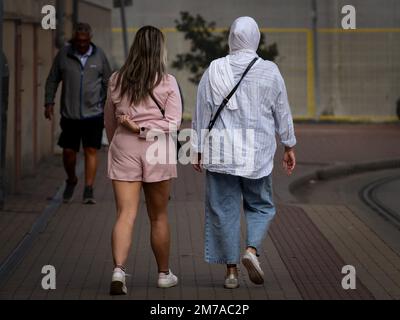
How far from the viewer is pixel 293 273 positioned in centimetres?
868

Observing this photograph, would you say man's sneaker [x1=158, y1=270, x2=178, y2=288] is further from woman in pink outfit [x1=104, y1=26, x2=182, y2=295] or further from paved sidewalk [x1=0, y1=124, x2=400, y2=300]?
woman in pink outfit [x1=104, y1=26, x2=182, y2=295]

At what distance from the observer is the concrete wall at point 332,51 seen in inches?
1159

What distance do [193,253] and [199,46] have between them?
18.6 metres

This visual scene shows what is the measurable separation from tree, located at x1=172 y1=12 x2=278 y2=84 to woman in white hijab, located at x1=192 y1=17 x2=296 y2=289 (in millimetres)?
19490

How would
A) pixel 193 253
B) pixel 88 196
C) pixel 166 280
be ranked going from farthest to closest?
1. pixel 88 196
2. pixel 193 253
3. pixel 166 280

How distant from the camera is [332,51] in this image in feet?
97.3

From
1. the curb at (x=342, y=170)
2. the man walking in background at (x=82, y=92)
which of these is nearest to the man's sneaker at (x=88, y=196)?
the man walking in background at (x=82, y=92)

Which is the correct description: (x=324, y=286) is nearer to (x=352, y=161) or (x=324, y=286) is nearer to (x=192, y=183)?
(x=192, y=183)

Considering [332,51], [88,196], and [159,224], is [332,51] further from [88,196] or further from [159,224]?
[159,224]

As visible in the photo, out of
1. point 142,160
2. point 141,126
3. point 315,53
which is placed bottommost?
point 142,160

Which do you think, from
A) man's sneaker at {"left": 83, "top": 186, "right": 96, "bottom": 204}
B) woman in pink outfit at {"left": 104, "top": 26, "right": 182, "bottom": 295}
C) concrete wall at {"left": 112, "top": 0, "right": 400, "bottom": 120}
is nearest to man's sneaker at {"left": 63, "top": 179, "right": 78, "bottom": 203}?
man's sneaker at {"left": 83, "top": 186, "right": 96, "bottom": 204}

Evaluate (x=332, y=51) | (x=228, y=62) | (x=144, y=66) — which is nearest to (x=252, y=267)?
(x=228, y=62)
